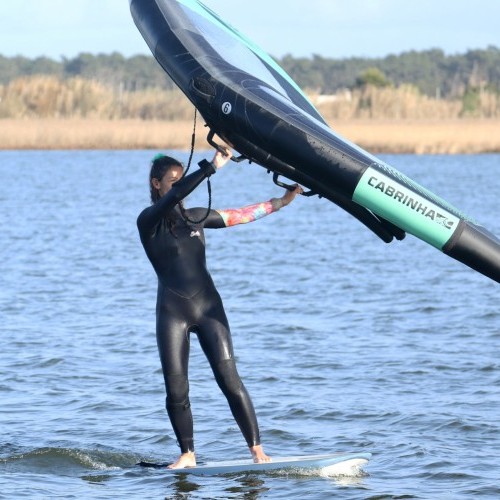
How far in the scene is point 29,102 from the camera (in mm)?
47062

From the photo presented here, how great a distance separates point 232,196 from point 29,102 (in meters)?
15.7

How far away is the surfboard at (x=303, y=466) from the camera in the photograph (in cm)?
782

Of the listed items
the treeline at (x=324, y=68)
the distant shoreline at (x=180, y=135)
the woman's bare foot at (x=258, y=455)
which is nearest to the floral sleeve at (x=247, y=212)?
the woman's bare foot at (x=258, y=455)

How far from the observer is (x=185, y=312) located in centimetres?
766

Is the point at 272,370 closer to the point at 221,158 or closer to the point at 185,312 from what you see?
the point at 185,312

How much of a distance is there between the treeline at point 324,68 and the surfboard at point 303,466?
10373 centimetres

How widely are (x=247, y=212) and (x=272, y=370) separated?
12.4 feet

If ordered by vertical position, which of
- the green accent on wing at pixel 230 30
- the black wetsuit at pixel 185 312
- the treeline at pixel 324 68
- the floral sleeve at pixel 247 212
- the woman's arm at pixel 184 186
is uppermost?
the treeline at pixel 324 68

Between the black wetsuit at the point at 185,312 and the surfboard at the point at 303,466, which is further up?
the black wetsuit at the point at 185,312

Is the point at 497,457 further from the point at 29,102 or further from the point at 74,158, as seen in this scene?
the point at 74,158

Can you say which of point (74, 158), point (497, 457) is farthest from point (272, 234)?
point (74, 158)

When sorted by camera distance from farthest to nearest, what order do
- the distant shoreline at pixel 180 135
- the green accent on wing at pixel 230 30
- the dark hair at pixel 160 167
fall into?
the distant shoreline at pixel 180 135 → the green accent on wing at pixel 230 30 → the dark hair at pixel 160 167

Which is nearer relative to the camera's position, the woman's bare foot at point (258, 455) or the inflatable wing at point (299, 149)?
the inflatable wing at point (299, 149)

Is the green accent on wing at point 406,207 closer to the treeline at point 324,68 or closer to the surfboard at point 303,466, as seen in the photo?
the surfboard at point 303,466
